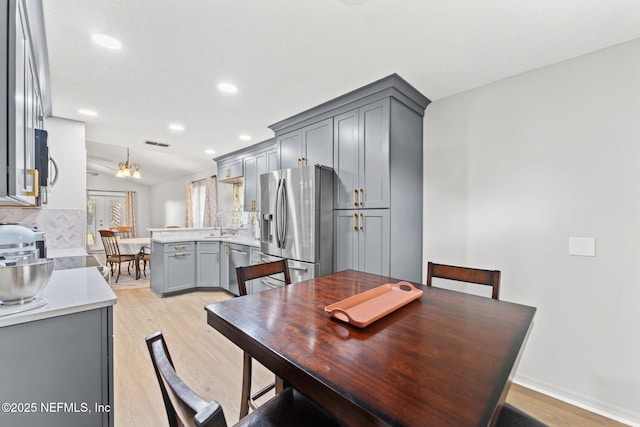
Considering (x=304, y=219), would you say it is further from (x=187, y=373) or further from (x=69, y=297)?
(x=69, y=297)

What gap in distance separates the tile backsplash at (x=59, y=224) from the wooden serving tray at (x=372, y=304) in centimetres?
359

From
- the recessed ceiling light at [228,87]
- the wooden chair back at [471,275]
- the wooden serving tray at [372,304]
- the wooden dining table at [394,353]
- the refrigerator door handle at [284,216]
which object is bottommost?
the wooden dining table at [394,353]

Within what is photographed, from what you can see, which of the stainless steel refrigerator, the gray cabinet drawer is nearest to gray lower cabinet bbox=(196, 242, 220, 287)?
the gray cabinet drawer

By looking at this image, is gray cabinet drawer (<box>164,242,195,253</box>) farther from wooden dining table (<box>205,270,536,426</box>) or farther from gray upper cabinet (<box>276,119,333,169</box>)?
wooden dining table (<box>205,270,536,426</box>)

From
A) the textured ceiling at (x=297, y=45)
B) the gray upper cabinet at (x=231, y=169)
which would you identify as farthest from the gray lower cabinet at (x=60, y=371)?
the gray upper cabinet at (x=231, y=169)

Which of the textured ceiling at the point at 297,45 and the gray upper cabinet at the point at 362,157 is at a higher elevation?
the textured ceiling at the point at 297,45

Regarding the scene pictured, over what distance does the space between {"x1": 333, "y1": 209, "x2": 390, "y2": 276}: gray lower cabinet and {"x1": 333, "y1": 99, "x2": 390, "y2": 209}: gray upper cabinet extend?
0.09m

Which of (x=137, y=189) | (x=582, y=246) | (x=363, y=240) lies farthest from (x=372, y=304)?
(x=137, y=189)

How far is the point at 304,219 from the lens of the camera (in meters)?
2.81

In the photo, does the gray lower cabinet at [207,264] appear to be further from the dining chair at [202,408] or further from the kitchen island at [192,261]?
the dining chair at [202,408]

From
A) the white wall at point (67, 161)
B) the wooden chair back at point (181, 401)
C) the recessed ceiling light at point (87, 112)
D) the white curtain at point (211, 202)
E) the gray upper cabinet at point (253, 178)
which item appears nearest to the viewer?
the wooden chair back at point (181, 401)

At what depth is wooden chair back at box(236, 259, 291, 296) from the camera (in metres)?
1.53

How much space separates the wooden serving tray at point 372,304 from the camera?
1045 mm

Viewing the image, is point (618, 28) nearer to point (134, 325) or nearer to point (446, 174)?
point (446, 174)
